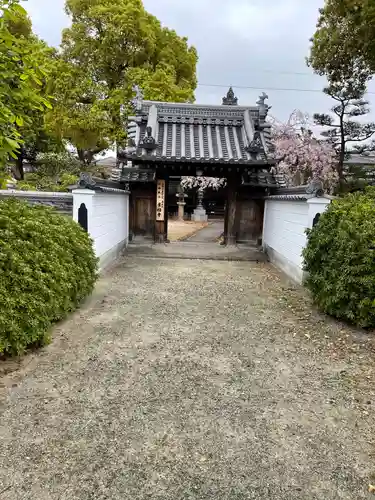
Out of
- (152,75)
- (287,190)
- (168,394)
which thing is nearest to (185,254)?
(287,190)

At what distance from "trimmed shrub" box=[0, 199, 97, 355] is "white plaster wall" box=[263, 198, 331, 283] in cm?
420

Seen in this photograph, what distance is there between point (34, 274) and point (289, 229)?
5.87 m

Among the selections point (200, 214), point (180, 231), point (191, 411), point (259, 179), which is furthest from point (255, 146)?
point (200, 214)

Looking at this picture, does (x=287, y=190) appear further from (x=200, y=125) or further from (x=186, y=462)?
(x=186, y=462)

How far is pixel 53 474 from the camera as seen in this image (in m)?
1.97

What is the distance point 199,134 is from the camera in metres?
10.9

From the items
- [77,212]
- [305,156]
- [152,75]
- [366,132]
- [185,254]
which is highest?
[152,75]

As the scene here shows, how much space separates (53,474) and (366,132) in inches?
823

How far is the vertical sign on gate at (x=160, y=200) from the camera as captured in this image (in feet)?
34.3

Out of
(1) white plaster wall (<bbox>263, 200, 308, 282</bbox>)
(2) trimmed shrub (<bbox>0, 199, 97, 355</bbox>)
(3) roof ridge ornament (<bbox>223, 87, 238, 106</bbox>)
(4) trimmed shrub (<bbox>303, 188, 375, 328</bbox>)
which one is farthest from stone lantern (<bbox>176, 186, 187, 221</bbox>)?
(2) trimmed shrub (<bbox>0, 199, 97, 355</bbox>)

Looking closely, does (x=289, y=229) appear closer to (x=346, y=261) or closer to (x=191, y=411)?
(x=346, y=261)

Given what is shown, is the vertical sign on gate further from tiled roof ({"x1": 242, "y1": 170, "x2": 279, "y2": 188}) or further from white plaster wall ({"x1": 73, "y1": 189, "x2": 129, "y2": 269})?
tiled roof ({"x1": 242, "y1": 170, "x2": 279, "y2": 188})

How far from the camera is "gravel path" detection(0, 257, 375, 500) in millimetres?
1961

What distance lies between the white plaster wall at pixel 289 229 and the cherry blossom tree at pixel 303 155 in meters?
9.52
